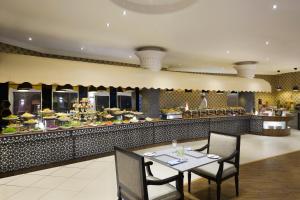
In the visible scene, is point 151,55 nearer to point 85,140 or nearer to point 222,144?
point 85,140

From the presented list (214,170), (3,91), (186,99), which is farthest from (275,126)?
(3,91)

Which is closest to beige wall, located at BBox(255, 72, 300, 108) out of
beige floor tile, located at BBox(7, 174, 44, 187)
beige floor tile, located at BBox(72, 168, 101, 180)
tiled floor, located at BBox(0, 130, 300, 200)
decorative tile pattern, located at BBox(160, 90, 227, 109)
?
decorative tile pattern, located at BBox(160, 90, 227, 109)

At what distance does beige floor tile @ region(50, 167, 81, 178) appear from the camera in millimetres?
4940

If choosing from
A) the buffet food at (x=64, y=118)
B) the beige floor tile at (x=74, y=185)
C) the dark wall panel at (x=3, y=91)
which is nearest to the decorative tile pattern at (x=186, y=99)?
the buffet food at (x=64, y=118)

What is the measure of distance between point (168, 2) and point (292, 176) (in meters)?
4.67

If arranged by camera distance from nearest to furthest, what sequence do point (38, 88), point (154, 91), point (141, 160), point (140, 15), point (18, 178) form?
point (141, 160)
point (140, 15)
point (18, 178)
point (38, 88)
point (154, 91)

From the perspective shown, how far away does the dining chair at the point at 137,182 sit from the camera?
255cm

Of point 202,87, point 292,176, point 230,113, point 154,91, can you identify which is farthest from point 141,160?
point 230,113

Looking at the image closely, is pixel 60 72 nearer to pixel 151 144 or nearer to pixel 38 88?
pixel 38 88

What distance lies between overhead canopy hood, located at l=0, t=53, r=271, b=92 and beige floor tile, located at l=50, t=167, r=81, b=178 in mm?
2258

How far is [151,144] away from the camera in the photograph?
767cm

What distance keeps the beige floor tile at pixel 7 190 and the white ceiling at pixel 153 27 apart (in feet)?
11.4

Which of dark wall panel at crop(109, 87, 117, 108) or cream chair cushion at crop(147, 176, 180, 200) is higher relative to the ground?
dark wall panel at crop(109, 87, 117, 108)

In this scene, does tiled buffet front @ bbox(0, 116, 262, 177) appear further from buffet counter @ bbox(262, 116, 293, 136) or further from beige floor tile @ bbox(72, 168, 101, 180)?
buffet counter @ bbox(262, 116, 293, 136)
